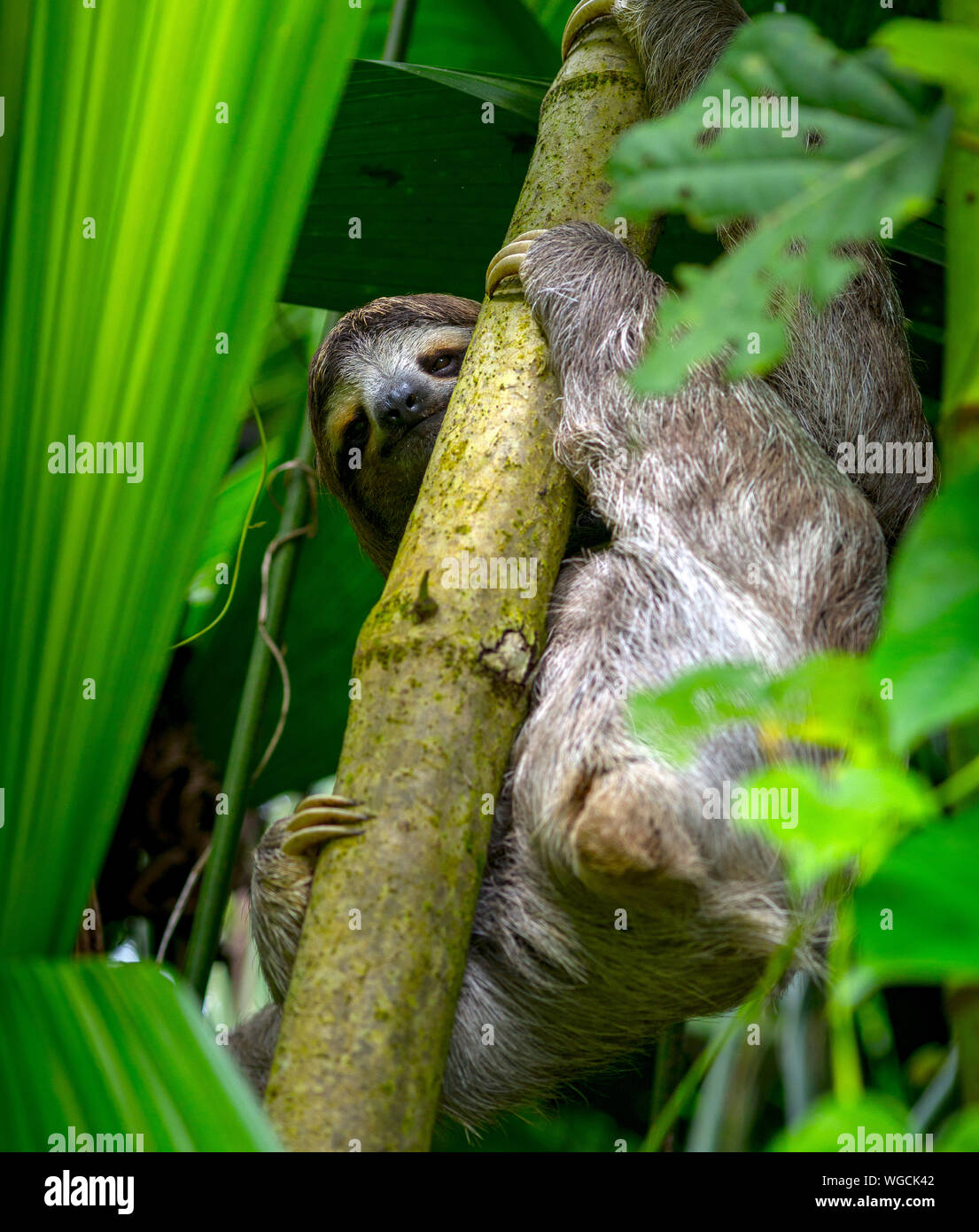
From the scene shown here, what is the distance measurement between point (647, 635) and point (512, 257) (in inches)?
45.4

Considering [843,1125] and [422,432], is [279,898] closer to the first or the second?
[422,432]

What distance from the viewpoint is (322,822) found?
257cm

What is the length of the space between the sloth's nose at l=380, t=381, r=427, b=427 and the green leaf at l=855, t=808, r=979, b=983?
3.49 meters

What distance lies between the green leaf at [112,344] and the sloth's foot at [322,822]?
500 millimetres

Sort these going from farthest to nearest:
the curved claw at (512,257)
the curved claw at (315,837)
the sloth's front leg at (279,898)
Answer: the curved claw at (512,257) → the sloth's front leg at (279,898) → the curved claw at (315,837)

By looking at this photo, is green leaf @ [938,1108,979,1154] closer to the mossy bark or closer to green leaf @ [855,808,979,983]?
green leaf @ [855,808,979,983]

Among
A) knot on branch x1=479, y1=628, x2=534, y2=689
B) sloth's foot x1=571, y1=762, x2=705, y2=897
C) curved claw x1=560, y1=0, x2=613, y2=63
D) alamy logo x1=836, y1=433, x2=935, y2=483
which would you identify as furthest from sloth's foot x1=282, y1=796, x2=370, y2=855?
curved claw x1=560, y1=0, x2=613, y2=63

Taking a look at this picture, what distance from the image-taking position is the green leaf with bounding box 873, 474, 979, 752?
1146 millimetres

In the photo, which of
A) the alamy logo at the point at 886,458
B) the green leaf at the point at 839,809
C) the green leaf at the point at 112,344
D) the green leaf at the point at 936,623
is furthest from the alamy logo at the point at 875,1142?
the alamy logo at the point at 886,458

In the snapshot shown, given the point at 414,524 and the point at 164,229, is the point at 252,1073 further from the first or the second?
A: the point at 164,229

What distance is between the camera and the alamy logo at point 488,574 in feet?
8.54

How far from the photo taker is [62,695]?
203cm

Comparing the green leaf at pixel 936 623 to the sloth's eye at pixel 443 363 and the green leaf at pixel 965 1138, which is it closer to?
the green leaf at pixel 965 1138
